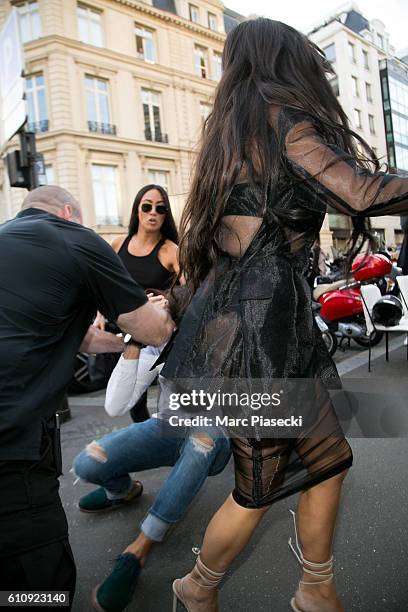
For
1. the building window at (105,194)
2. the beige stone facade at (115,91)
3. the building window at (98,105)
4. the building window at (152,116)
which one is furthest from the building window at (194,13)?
the building window at (105,194)

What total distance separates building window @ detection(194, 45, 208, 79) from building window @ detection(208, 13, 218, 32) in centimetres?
135

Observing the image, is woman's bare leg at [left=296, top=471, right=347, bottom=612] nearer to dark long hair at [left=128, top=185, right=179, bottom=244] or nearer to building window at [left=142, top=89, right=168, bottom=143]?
dark long hair at [left=128, top=185, right=179, bottom=244]

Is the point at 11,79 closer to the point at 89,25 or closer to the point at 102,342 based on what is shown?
the point at 102,342

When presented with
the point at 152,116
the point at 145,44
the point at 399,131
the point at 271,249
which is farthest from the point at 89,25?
the point at 271,249

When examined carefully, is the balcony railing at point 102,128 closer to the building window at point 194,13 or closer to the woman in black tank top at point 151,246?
the building window at point 194,13

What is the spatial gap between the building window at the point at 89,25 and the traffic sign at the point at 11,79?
56.7ft

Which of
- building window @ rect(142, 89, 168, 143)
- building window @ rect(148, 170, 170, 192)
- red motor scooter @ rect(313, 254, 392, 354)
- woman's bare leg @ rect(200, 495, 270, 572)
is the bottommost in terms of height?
woman's bare leg @ rect(200, 495, 270, 572)

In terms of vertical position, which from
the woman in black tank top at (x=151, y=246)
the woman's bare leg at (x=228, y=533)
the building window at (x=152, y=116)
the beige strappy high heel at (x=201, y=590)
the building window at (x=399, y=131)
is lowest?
the beige strappy high heel at (x=201, y=590)

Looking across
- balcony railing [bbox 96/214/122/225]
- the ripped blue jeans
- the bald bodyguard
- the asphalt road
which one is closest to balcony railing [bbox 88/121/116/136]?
balcony railing [bbox 96/214/122/225]

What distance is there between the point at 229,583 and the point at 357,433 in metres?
0.84

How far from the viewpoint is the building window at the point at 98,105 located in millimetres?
20266

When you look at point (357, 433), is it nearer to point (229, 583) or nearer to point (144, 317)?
point (229, 583)

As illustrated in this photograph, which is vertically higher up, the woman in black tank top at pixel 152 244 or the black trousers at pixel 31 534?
the woman in black tank top at pixel 152 244

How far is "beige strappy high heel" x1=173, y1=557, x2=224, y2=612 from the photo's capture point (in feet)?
4.60
